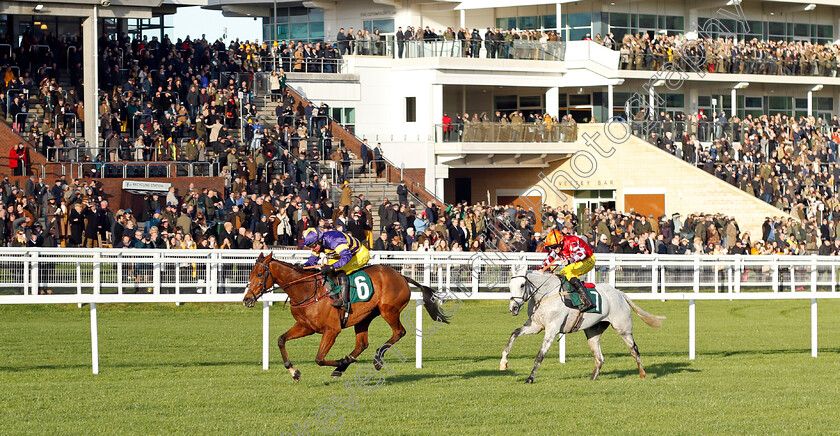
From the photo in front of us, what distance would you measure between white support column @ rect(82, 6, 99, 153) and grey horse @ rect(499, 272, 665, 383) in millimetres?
15586

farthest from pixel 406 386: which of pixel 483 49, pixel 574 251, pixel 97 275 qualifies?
pixel 483 49

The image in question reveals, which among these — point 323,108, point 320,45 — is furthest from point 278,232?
point 320,45

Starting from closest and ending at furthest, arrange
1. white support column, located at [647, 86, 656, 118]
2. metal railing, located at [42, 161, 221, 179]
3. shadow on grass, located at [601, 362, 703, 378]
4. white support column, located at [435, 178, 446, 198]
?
shadow on grass, located at [601, 362, 703, 378] → metal railing, located at [42, 161, 221, 179] → white support column, located at [435, 178, 446, 198] → white support column, located at [647, 86, 656, 118]

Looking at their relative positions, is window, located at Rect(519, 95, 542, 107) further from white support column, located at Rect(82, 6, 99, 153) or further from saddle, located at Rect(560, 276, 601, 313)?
saddle, located at Rect(560, 276, 601, 313)

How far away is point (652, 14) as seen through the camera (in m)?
42.0

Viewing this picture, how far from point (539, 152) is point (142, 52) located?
41.1 ft

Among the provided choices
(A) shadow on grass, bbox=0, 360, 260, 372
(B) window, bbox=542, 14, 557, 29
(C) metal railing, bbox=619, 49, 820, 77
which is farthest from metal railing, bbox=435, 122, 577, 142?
(A) shadow on grass, bbox=0, 360, 260, 372

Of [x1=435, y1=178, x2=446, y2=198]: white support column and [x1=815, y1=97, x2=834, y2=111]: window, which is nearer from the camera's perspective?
[x1=435, y1=178, x2=446, y2=198]: white support column

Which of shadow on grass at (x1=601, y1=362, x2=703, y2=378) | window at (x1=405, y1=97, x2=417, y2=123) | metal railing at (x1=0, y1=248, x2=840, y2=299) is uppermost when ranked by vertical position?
window at (x1=405, y1=97, x2=417, y2=123)

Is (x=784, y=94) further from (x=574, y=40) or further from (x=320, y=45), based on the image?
(x=320, y=45)

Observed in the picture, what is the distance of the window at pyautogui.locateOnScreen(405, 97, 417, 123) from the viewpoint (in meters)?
37.2

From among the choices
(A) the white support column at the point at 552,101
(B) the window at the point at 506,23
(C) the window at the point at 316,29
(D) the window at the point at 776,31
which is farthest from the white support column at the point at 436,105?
(D) the window at the point at 776,31

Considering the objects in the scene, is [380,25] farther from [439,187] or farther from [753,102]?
[753,102]

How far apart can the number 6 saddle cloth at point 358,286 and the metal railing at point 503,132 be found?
2458 cm
